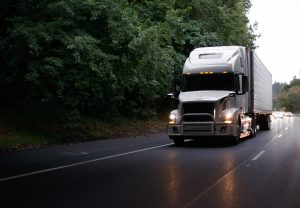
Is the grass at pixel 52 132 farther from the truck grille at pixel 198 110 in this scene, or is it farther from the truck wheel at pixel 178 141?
the truck grille at pixel 198 110

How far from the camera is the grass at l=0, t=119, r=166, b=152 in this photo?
17.9 meters

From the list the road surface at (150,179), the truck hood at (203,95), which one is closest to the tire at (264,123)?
the truck hood at (203,95)

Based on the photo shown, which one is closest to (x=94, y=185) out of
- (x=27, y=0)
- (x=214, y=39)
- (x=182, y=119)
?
(x=182, y=119)

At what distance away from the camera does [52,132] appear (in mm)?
21328

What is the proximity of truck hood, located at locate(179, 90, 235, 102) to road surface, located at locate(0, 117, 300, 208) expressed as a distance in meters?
2.72

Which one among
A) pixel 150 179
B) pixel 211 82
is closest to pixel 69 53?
pixel 211 82

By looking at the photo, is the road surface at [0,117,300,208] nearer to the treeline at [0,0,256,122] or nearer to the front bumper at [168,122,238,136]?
the front bumper at [168,122,238,136]

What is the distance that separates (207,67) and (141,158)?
6.61 meters

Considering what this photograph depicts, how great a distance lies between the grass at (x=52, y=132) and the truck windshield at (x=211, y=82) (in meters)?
5.67

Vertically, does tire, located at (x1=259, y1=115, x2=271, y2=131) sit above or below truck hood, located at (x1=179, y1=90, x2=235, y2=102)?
below

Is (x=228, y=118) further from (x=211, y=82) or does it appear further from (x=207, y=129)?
(x=211, y=82)

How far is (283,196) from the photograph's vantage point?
8.00m

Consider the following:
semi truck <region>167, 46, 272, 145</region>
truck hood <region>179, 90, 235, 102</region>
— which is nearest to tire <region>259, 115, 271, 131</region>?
semi truck <region>167, 46, 272, 145</region>

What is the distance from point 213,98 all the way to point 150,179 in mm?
8551
